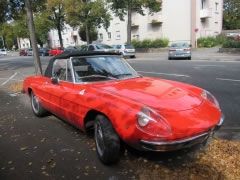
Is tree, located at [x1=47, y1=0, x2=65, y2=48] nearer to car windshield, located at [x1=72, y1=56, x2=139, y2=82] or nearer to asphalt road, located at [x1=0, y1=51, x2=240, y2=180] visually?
asphalt road, located at [x1=0, y1=51, x2=240, y2=180]

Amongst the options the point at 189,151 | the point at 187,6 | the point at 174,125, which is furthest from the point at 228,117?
the point at 187,6

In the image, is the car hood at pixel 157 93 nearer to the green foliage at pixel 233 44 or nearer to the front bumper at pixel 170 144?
the front bumper at pixel 170 144

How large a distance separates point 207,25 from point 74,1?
57.4ft

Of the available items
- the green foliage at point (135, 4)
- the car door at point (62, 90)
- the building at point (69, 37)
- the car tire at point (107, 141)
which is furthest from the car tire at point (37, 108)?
the building at point (69, 37)

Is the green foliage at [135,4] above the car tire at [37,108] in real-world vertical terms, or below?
above

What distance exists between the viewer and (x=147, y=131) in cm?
408

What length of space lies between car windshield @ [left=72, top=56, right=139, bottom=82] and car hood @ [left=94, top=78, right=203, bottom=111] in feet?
1.10

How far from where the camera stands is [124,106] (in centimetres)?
439

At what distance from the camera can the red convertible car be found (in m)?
→ 4.11

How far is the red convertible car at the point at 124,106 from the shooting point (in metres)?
4.11

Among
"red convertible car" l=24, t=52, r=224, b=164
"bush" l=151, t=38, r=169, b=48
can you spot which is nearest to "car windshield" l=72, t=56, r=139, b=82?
"red convertible car" l=24, t=52, r=224, b=164

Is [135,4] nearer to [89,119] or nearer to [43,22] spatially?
[43,22]

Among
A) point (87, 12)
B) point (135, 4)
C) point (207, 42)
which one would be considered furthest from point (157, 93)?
point (87, 12)

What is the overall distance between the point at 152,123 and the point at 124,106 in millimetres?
483
